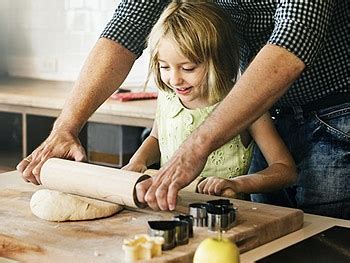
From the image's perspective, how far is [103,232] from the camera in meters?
1.57

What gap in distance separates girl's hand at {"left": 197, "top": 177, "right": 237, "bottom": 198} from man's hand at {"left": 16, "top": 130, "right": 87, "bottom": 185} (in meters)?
0.28

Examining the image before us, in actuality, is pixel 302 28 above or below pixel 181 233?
above

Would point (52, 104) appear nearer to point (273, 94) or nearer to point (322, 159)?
point (322, 159)

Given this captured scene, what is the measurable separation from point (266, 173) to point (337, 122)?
0.20m

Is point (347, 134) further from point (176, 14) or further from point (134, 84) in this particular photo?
point (134, 84)

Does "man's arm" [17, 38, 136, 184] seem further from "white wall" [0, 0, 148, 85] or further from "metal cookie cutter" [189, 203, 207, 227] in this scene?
"white wall" [0, 0, 148, 85]

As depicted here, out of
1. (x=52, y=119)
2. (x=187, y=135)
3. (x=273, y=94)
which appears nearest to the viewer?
(x=273, y=94)

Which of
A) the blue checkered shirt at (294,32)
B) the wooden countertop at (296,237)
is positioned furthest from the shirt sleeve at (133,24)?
the wooden countertop at (296,237)

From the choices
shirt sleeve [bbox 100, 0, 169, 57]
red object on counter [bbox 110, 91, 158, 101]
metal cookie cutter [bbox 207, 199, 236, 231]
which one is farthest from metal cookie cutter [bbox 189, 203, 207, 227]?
red object on counter [bbox 110, 91, 158, 101]

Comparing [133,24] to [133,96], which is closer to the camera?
[133,24]

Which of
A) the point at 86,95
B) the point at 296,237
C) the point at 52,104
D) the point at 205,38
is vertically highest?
the point at 205,38

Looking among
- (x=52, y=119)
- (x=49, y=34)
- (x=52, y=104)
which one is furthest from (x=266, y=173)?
(x=49, y=34)

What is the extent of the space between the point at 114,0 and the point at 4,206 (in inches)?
99.2

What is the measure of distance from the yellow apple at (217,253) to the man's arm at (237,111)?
375mm
